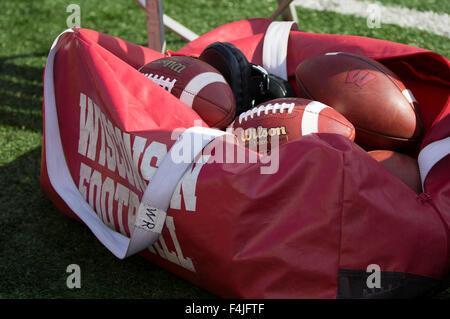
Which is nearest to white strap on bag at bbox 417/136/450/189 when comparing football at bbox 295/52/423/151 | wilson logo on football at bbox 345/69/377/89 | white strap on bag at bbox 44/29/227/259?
football at bbox 295/52/423/151

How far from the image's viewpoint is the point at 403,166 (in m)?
1.40

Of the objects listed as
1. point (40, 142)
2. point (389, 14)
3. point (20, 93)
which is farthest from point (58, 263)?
point (389, 14)

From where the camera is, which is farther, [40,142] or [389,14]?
[389,14]

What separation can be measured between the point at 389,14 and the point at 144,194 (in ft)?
7.60

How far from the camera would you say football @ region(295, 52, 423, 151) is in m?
1.48

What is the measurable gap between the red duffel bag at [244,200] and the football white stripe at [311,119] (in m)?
0.21

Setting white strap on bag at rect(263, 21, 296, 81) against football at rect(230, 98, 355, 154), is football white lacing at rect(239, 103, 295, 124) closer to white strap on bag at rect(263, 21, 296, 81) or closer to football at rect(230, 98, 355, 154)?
football at rect(230, 98, 355, 154)

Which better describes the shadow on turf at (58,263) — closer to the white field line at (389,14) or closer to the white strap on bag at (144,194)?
the white strap on bag at (144,194)

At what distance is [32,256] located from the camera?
4.93 ft

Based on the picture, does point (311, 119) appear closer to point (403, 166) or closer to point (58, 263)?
point (403, 166)

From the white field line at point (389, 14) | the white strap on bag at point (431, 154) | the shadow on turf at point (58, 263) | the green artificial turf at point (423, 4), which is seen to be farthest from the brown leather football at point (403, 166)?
the green artificial turf at point (423, 4)

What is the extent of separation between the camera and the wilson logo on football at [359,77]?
1517 mm

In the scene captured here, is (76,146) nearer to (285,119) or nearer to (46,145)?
(46,145)

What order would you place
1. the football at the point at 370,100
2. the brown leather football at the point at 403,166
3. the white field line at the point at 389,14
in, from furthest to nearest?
the white field line at the point at 389,14 < the football at the point at 370,100 < the brown leather football at the point at 403,166
